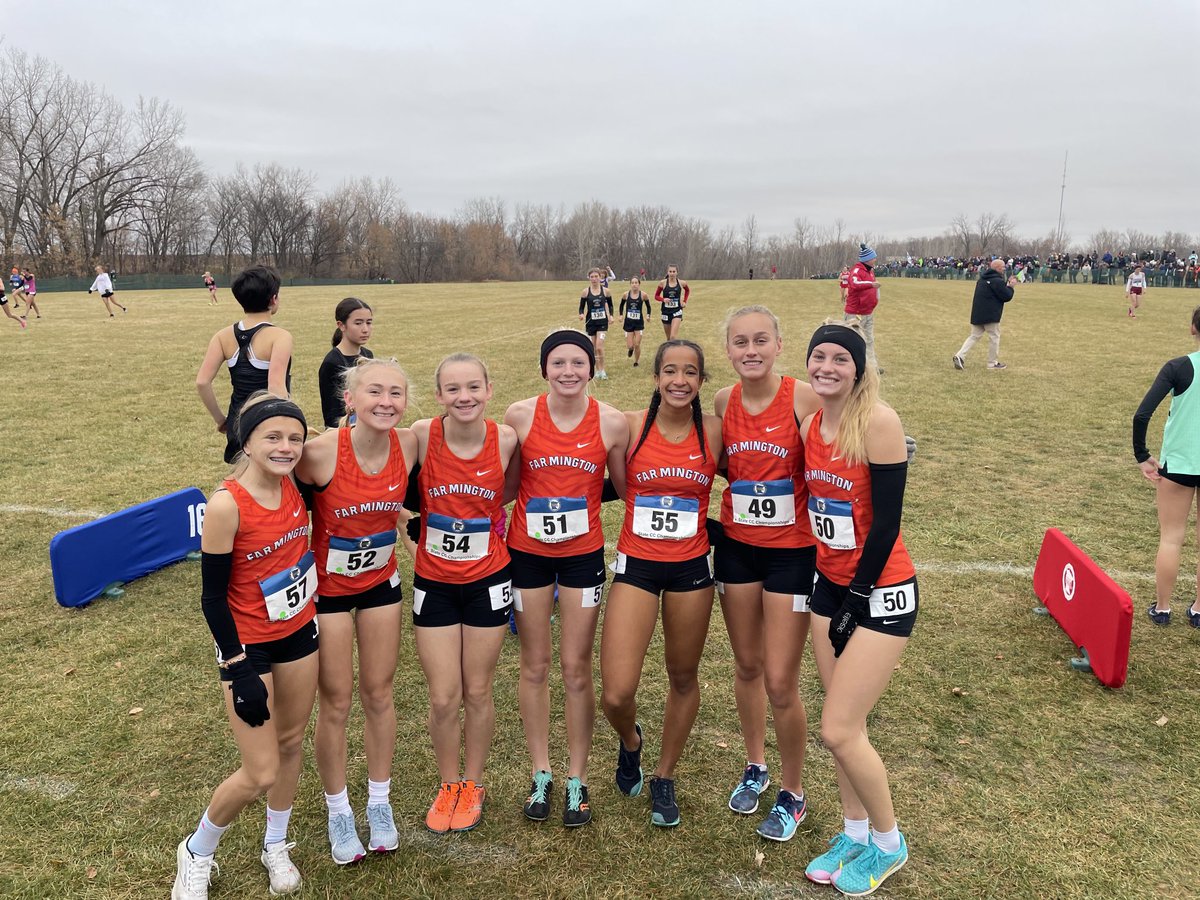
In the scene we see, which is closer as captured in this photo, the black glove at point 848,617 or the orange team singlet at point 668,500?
the black glove at point 848,617

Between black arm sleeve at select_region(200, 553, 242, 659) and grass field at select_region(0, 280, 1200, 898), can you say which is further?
grass field at select_region(0, 280, 1200, 898)

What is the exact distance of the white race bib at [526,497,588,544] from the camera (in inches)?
131

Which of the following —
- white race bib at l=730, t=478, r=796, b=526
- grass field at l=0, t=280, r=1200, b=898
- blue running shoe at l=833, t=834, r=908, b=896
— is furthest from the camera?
white race bib at l=730, t=478, r=796, b=526

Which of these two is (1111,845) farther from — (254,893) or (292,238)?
(292,238)

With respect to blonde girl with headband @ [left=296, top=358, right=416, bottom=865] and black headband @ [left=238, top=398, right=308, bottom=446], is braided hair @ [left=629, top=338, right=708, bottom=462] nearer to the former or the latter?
blonde girl with headband @ [left=296, top=358, right=416, bottom=865]

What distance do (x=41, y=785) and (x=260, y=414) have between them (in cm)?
250

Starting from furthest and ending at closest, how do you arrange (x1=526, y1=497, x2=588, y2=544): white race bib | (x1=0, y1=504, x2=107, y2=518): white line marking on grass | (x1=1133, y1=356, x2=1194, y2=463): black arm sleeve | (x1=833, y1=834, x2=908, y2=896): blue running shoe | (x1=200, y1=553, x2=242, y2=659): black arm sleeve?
(x1=0, y1=504, x2=107, y2=518): white line marking on grass < (x1=1133, y1=356, x2=1194, y2=463): black arm sleeve < (x1=526, y1=497, x2=588, y2=544): white race bib < (x1=833, y1=834, x2=908, y2=896): blue running shoe < (x1=200, y1=553, x2=242, y2=659): black arm sleeve

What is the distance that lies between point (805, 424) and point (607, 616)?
4.12 feet

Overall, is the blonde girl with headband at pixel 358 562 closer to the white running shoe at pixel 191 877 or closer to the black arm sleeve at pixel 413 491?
the black arm sleeve at pixel 413 491

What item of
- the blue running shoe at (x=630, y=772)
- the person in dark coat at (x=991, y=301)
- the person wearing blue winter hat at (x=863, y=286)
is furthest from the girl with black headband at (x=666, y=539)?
the person in dark coat at (x=991, y=301)

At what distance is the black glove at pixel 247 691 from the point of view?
2662 millimetres

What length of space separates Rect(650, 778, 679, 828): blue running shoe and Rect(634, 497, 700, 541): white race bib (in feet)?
4.05

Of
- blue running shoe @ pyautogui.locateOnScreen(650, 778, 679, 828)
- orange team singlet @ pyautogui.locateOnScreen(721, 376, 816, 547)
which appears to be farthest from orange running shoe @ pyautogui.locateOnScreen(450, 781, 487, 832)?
orange team singlet @ pyautogui.locateOnScreen(721, 376, 816, 547)

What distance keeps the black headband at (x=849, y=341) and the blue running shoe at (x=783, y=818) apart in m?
2.01
